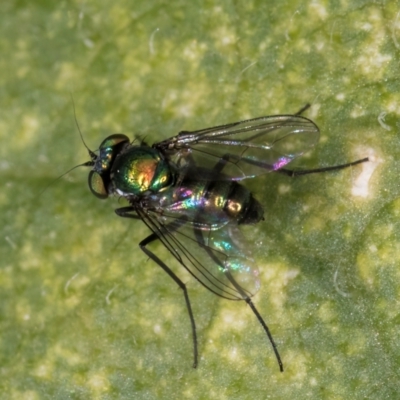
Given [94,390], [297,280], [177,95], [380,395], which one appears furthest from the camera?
[177,95]

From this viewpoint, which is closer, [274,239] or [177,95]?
Result: [274,239]

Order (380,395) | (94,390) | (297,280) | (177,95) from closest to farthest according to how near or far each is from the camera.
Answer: (380,395)
(297,280)
(94,390)
(177,95)

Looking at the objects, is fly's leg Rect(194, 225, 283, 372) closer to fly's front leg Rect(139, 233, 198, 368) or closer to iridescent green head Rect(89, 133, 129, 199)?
fly's front leg Rect(139, 233, 198, 368)

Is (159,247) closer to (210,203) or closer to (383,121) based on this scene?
(210,203)

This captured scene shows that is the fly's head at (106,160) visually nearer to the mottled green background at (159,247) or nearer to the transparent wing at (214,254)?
the mottled green background at (159,247)

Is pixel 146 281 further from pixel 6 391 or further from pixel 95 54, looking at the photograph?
pixel 95 54

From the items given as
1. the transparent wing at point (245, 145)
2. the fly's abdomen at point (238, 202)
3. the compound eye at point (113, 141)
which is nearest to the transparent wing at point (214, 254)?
the fly's abdomen at point (238, 202)

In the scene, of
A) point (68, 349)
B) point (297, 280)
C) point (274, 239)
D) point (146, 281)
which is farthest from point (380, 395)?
point (68, 349)
